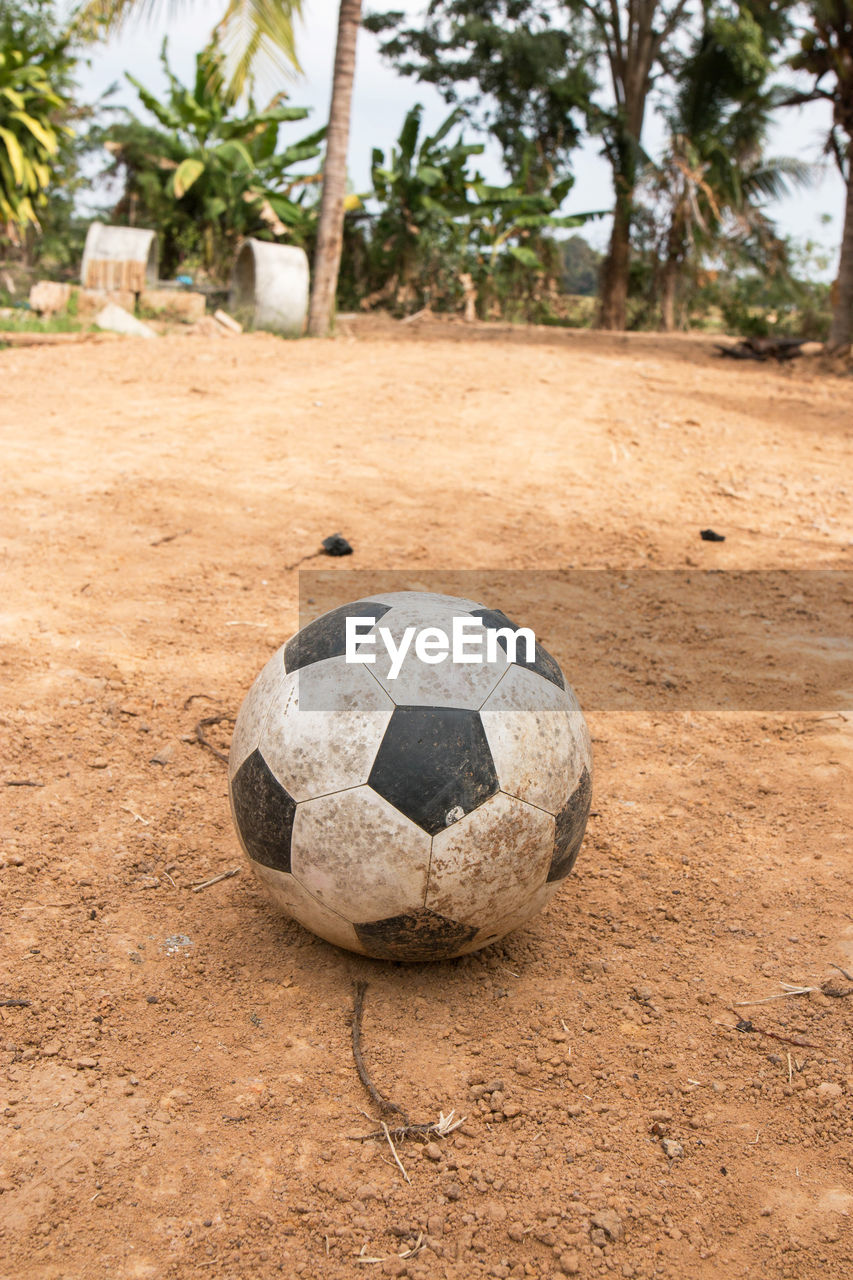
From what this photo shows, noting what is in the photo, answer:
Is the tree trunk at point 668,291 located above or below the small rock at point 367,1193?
above

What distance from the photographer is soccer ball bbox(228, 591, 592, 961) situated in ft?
8.04

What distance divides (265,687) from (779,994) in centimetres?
169

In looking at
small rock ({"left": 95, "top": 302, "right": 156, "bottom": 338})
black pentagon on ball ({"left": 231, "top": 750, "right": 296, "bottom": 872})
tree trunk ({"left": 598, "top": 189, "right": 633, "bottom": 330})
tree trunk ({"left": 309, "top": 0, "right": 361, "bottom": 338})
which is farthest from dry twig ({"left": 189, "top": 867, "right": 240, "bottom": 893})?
tree trunk ({"left": 598, "top": 189, "right": 633, "bottom": 330})

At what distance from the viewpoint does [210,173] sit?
17906 mm

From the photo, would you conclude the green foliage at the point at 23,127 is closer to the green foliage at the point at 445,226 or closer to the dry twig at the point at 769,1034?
the green foliage at the point at 445,226

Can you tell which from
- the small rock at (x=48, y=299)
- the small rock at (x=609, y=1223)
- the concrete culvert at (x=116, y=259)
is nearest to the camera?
the small rock at (x=609, y=1223)

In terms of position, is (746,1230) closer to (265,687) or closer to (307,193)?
(265,687)

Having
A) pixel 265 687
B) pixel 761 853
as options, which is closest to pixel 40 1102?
pixel 265 687

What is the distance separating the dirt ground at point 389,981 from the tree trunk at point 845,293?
24.4 feet

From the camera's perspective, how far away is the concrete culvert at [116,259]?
15.3 m

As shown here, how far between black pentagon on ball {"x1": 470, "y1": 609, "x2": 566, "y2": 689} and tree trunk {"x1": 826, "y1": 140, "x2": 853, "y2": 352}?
11833mm

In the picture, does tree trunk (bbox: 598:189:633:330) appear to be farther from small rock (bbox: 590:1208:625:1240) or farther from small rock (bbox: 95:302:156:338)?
small rock (bbox: 590:1208:625:1240)

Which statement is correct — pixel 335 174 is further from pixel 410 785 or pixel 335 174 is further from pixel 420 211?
pixel 410 785

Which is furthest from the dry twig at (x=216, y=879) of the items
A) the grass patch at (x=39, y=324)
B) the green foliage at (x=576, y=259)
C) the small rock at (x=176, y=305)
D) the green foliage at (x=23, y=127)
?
the green foliage at (x=576, y=259)
